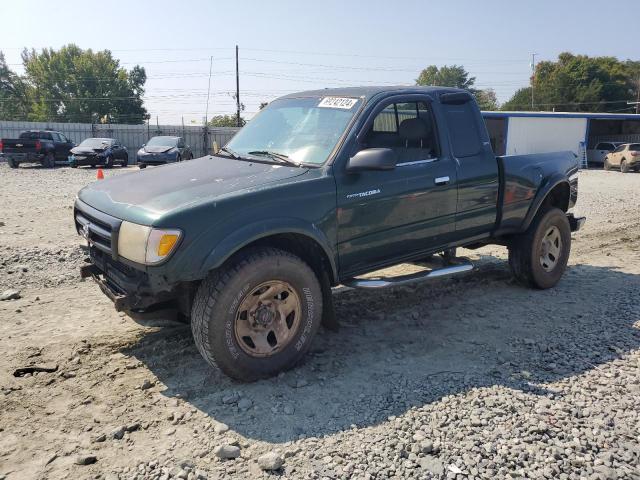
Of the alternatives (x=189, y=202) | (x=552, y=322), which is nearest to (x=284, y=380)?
(x=189, y=202)

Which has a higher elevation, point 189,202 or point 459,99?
point 459,99

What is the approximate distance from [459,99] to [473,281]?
7.45 ft

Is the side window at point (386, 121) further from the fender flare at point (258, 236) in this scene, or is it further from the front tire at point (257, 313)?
the front tire at point (257, 313)

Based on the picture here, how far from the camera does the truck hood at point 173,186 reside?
369cm

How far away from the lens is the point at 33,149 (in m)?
23.5

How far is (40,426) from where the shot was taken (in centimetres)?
335

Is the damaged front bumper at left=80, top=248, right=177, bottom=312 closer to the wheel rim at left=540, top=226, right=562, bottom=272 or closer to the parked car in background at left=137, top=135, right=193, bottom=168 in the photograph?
the wheel rim at left=540, top=226, right=562, bottom=272

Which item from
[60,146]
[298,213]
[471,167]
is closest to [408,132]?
[471,167]

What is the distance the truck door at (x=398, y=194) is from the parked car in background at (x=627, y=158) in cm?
2819

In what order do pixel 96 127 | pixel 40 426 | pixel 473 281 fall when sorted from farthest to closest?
pixel 96 127, pixel 473 281, pixel 40 426

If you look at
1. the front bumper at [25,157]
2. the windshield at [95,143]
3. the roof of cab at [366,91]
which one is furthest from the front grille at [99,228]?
the front bumper at [25,157]

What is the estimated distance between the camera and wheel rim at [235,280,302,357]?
150 inches

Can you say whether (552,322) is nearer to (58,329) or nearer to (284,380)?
(284,380)

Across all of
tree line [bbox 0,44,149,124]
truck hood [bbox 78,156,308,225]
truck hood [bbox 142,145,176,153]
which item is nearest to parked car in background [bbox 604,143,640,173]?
truck hood [bbox 142,145,176,153]
